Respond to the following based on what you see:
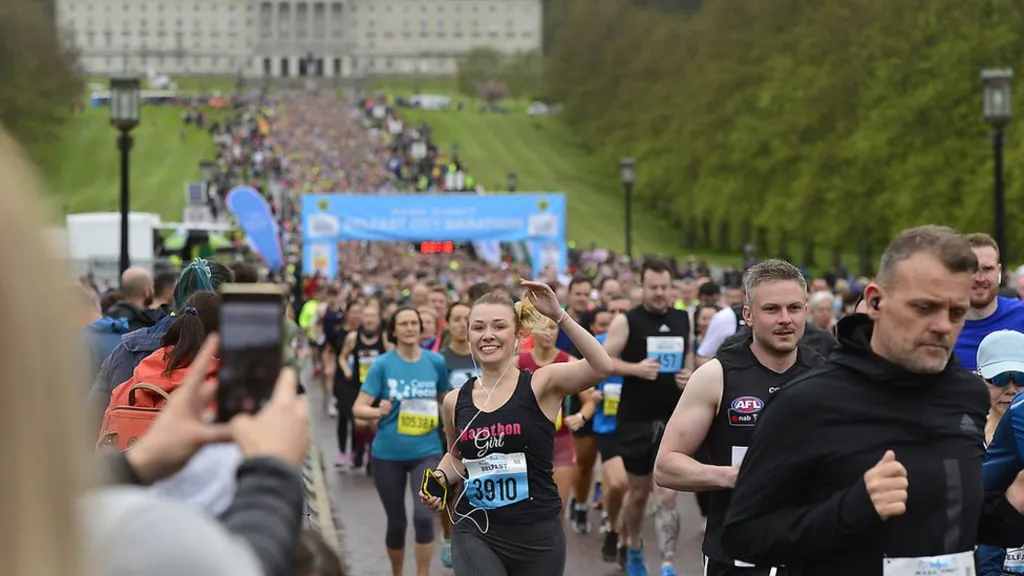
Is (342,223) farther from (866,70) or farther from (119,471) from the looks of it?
(119,471)

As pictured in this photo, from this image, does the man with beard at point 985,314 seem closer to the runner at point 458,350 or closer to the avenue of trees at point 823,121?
the runner at point 458,350

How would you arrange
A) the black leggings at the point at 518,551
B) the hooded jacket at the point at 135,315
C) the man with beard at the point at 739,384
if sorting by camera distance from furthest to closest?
the hooded jacket at the point at 135,315 → the black leggings at the point at 518,551 → the man with beard at the point at 739,384

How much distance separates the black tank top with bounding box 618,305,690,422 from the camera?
11.1 metres

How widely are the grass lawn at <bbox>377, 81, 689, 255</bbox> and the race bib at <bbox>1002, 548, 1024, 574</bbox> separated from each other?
60.6 meters

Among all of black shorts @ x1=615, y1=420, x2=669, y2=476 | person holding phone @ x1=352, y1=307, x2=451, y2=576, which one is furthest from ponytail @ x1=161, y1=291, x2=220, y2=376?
black shorts @ x1=615, y1=420, x2=669, y2=476

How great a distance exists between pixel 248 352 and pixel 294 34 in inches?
7140

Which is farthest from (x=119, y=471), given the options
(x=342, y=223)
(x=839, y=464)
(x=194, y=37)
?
(x=194, y=37)

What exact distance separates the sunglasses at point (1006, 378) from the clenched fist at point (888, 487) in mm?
2207

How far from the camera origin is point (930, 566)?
3.82 meters

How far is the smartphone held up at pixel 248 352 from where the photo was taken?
254cm

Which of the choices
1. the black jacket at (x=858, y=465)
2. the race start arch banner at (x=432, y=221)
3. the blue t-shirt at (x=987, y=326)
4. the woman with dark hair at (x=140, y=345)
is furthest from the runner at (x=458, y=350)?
the race start arch banner at (x=432, y=221)

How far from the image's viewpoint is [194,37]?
18600 centimetres

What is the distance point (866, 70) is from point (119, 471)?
42159mm

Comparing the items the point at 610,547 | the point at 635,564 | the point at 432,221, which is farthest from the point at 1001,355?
the point at 432,221
